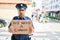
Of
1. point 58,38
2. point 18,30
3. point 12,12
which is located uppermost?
point 12,12

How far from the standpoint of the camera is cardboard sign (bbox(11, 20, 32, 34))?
133cm

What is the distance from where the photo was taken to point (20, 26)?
4.35 ft

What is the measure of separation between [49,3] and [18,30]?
43 cm

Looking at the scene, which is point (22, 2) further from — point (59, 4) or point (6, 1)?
point (59, 4)

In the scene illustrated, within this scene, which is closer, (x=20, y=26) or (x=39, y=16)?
(x=20, y=26)

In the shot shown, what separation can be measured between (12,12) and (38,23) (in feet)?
0.92

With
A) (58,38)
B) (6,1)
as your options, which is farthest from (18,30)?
(58,38)

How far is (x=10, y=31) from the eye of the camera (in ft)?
4.46

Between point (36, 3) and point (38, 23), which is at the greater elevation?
point (36, 3)

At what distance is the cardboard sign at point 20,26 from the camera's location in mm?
1327

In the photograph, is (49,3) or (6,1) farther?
(49,3)

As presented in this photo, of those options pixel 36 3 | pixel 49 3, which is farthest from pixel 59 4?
pixel 36 3

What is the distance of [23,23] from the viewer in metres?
1.33

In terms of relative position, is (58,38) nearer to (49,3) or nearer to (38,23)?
(38,23)
